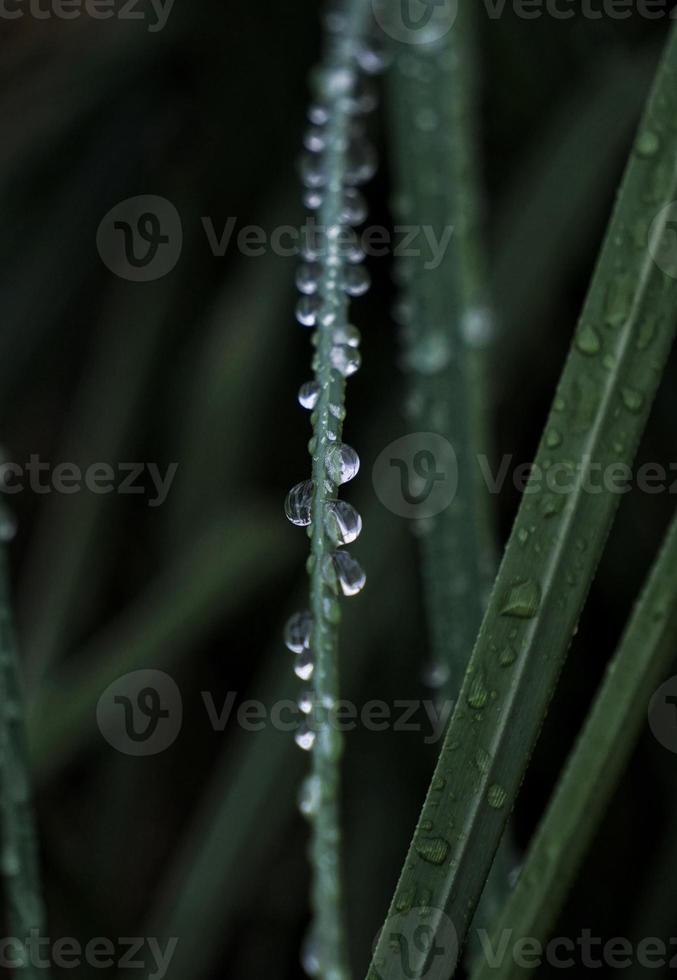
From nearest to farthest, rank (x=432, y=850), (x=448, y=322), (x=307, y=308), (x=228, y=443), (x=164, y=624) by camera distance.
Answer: (x=432, y=850), (x=307, y=308), (x=448, y=322), (x=164, y=624), (x=228, y=443)

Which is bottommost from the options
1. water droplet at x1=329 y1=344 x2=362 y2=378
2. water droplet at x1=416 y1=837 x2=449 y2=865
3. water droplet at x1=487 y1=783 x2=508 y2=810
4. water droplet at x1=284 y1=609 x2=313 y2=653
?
water droplet at x1=416 y1=837 x2=449 y2=865

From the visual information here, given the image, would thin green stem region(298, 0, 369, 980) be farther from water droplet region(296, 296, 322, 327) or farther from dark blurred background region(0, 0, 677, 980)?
dark blurred background region(0, 0, 677, 980)

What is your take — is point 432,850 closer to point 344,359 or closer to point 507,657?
point 507,657

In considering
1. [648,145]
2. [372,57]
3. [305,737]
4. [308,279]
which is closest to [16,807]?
[305,737]

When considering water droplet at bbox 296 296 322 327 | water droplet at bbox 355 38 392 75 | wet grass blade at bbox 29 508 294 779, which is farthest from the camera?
wet grass blade at bbox 29 508 294 779

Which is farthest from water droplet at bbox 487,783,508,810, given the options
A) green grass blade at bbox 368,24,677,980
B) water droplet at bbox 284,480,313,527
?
water droplet at bbox 284,480,313,527

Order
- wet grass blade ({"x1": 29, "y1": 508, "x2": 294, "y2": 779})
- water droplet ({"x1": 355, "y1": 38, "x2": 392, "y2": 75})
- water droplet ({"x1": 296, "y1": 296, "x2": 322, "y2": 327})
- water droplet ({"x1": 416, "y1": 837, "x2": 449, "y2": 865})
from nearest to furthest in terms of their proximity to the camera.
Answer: water droplet ({"x1": 416, "y1": 837, "x2": 449, "y2": 865}), water droplet ({"x1": 296, "y1": 296, "x2": 322, "y2": 327}), water droplet ({"x1": 355, "y1": 38, "x2": 392, "y2": 75}), wet grass blade ({"x1": 29, "y1": 508, "x2": 294, "y2": 779})

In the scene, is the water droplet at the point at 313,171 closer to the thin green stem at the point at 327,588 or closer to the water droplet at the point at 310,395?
the thin green stem at the point at 327,588
